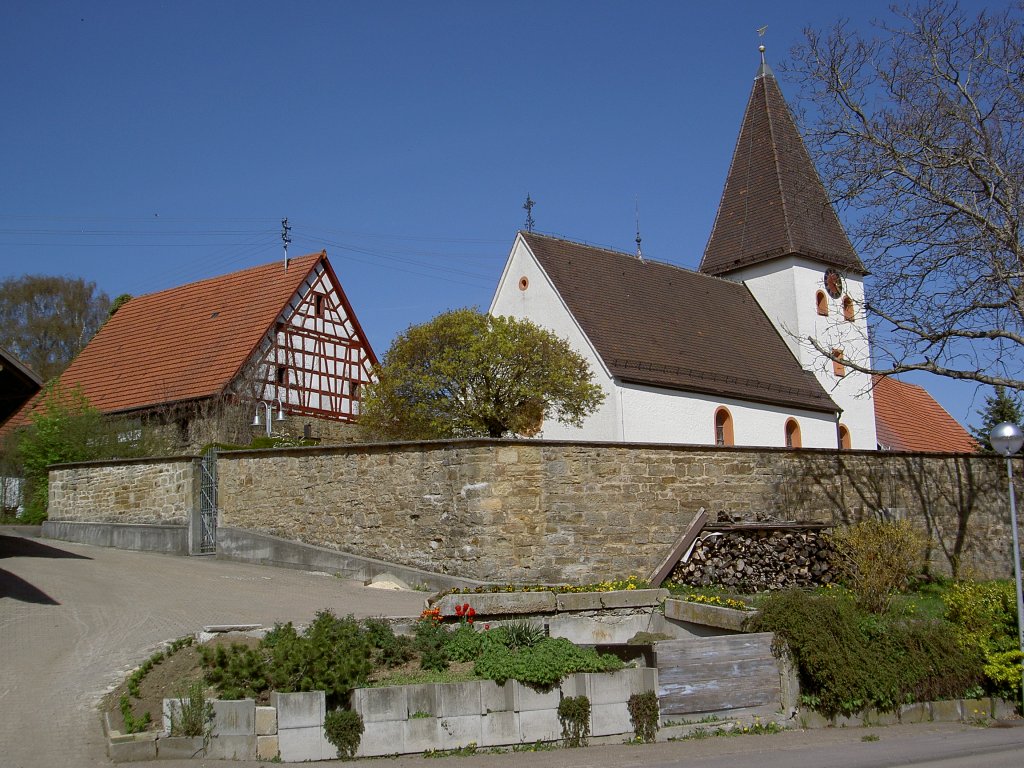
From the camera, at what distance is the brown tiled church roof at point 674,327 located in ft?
92.7

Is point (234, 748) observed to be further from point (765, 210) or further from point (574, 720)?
point (765, 210)

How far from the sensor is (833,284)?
119 feet

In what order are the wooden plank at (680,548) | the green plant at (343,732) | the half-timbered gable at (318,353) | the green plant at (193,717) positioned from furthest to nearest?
the half-timbered gable at (318,353) → the wooden plank at (680,548) → the green plant at (343,732) → the green plant at (193,717)

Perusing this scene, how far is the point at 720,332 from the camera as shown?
3266cm

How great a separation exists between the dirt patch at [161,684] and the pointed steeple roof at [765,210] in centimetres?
2890

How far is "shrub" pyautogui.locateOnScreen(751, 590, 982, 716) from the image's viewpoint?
1024cm

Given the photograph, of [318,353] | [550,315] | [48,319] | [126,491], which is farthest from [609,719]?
[48,319]

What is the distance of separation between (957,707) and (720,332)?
22.3m

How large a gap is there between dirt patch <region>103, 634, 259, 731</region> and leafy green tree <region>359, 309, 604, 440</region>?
11971 millimetres

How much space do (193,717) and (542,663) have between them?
2.98m

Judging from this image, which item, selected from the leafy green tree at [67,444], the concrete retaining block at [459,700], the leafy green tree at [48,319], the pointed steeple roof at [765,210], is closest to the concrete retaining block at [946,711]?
the concrete retaining block at [459,700]

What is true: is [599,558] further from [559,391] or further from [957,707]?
[559,391]

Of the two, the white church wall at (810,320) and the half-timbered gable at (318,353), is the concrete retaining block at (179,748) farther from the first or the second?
the white church wall at (810,320)

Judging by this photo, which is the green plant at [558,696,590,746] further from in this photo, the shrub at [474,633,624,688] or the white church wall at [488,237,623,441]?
the white church wall at [488,237,623,441]
